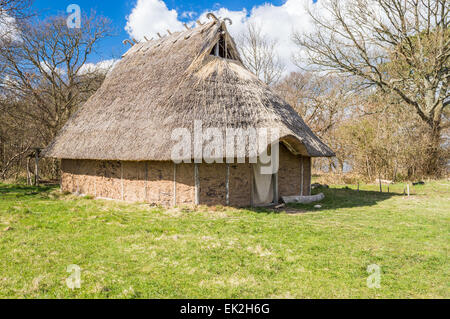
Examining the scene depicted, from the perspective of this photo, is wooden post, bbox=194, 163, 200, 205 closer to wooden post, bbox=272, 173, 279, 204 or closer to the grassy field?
the grassy field

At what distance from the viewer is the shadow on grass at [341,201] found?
10.5 m

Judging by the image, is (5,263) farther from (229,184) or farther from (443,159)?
(443,159)

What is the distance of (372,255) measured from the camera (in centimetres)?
594

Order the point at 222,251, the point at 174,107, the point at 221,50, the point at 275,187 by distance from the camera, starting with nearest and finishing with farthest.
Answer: the point at 222,251 → the point at 174,107 → the point at 275,187 → the point at 221,50

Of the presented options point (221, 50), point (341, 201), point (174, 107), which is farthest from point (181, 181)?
point (221, 50)

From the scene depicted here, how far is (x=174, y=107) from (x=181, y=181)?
261 cm

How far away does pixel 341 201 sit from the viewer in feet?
39.6

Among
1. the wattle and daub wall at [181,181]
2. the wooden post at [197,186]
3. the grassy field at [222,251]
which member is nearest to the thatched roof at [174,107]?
the wattle and daub wall at [181,181]

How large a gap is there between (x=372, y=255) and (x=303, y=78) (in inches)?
Answer: 1054

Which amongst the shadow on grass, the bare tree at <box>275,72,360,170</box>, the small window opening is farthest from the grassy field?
the bare tree at <box>275,72,360,170</box>

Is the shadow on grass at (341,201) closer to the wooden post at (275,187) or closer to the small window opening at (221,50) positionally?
the wooden post at (275,187)

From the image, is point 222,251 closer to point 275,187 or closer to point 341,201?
point 275,187

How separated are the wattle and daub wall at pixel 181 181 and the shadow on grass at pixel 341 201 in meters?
0.91
